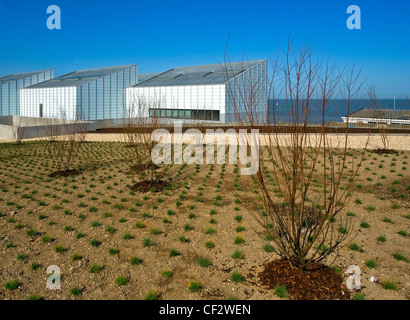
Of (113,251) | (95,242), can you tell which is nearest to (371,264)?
(113,251)

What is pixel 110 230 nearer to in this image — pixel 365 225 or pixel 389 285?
pixel 389 285

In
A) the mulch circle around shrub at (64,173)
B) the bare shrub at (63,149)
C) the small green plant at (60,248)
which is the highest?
the bare shrub at (63,149)

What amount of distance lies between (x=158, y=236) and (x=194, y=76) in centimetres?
2901

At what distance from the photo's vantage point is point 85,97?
31.2 meters

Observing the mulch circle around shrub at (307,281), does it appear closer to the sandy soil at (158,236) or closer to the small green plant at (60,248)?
the sandy soil at (158,236)

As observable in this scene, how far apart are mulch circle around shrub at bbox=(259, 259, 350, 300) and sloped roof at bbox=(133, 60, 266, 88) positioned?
2466 cm

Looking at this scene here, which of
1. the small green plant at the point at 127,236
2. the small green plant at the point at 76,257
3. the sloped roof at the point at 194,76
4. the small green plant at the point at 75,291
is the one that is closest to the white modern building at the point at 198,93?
the sloped roof at the point at 194,76

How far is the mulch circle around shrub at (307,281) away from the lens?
4152 mm

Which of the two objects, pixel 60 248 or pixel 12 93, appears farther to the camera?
pixel 12 93

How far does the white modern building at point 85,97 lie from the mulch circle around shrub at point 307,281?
28049 millimetres

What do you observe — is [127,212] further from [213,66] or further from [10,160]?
[213,66]

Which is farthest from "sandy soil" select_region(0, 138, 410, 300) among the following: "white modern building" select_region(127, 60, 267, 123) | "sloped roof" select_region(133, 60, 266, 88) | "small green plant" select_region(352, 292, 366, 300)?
"sloped roof" select_region(133, 60, 266, 88)

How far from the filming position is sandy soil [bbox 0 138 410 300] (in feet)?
14.9

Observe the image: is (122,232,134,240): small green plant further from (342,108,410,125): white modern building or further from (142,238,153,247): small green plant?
(342,108,410,125): white modern building
